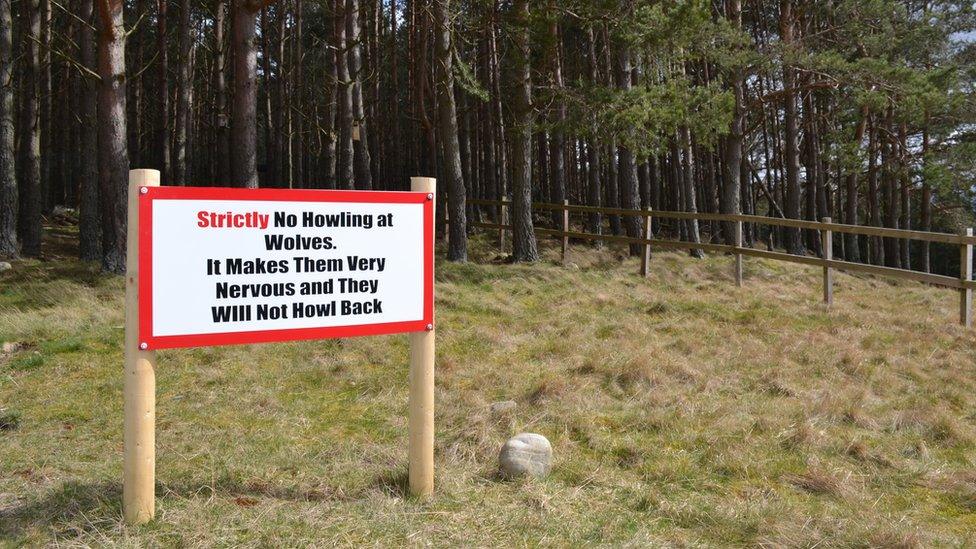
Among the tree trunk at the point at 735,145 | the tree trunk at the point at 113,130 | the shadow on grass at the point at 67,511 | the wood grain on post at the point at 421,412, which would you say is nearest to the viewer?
the shadow on grass at the point at 67,511

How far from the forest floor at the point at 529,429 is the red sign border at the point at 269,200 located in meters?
0.90

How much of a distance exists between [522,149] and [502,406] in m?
9.57

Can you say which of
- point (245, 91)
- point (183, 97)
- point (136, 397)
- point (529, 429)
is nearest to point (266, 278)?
point (136, 397)

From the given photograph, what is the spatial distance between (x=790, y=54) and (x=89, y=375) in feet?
52.9

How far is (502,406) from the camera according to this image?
604 cm

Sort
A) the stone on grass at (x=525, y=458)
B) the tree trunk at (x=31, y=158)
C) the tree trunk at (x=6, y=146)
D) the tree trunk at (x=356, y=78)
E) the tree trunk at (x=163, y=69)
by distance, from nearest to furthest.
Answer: the stone on grass at (x=525, y=458) → the tree trunk at (x=6, y=146) → the tree trunk at (x=31, y=158) → the tree trunk at (x=356, y=78) → the tree trunk at (x=163, y=69)

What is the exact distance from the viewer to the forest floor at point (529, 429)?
385 centimetres

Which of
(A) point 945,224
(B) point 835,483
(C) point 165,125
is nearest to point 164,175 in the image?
(C) point 165,125

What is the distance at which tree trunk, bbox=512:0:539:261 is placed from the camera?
47.0 ft

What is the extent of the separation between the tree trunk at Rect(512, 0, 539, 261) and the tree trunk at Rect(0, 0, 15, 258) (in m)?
8.89

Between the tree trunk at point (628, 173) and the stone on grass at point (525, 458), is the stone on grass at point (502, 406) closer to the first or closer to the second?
the stone on grass at point (525, 458)

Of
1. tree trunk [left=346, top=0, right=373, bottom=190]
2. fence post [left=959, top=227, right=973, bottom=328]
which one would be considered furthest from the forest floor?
tree trunk [left=346, top=0, right=373, bottom=190]

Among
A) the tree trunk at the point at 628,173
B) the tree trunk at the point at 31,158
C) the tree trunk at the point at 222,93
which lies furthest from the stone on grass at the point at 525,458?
the tree trunk at the point at 222,93

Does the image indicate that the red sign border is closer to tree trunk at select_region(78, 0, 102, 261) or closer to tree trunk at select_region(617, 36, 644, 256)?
tree trunk at select_region(78, 0, 102, 261)
